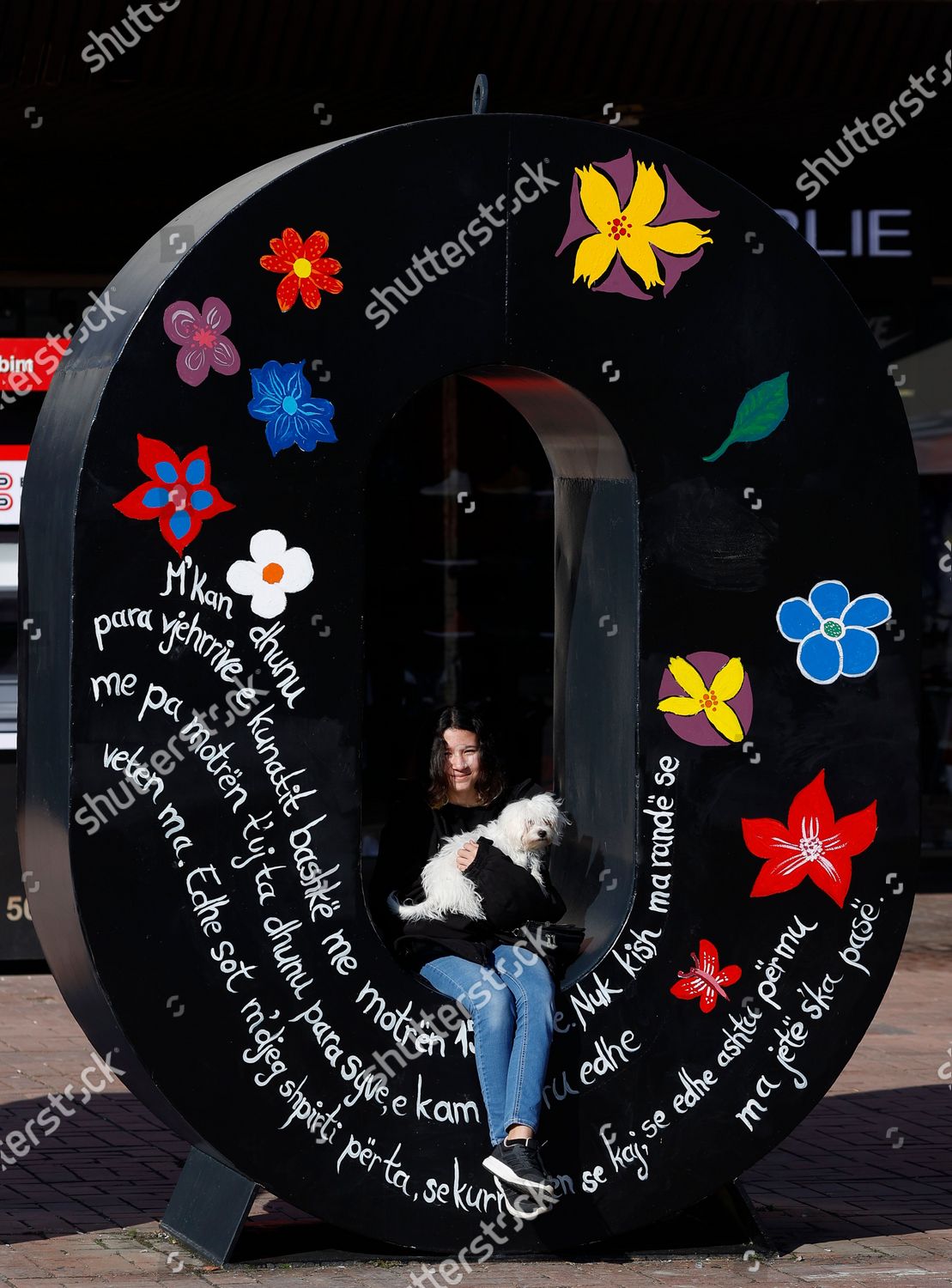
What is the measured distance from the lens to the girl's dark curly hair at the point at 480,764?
5840 mm

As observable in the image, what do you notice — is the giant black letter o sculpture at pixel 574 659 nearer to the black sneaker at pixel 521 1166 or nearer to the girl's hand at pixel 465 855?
the black sneaker at pixel 521 1166

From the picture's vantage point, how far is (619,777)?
5.71 m

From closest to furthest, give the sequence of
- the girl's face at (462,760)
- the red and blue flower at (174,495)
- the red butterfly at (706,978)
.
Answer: the red and blue flower at (174,495), the red butterfly at (706,978), the girl's face at (462,760)

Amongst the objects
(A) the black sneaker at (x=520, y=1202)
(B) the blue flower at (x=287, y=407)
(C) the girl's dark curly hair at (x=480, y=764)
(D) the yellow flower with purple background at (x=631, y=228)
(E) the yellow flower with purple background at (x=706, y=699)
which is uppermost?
(D) the yellow flower with purple background at (x=631, y=228)

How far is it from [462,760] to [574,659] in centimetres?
47

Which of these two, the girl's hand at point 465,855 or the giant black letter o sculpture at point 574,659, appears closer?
the giant black letter o sculpture at point 574,659

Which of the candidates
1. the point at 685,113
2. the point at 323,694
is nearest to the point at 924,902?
the point at 685,113

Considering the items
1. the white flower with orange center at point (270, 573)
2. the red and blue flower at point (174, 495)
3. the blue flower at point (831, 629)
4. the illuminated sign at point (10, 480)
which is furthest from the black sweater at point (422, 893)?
the illuminated sign at point (10, 480)

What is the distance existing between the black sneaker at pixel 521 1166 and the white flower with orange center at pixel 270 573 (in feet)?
4.90

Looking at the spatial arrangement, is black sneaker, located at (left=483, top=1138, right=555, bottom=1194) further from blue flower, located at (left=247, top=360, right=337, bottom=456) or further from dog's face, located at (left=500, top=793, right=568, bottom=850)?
blue flower, located at (left=247, top=360, right=337, bottom=456)

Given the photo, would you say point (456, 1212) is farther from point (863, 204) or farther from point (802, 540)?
point (863, 204)

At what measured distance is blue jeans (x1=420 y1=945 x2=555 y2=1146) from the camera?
5344 mm

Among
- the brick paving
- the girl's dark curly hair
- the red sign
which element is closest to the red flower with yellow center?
the girl's dark curly hair

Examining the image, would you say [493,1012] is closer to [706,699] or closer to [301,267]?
[706,699]
